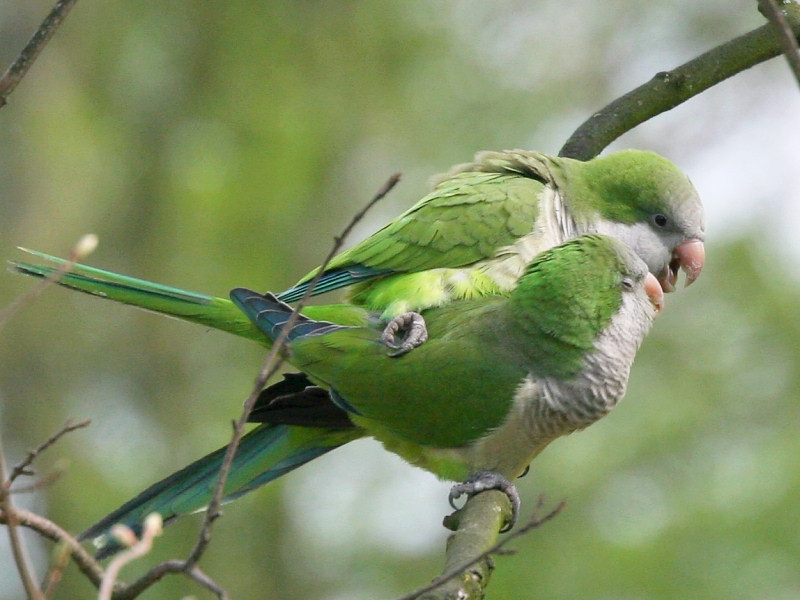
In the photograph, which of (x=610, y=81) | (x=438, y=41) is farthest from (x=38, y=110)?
(x=610, y=81)

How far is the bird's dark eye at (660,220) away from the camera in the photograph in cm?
405

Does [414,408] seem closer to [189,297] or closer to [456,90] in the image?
[189,297]

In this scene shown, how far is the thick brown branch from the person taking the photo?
10.7ft

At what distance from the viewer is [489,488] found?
2977 millimetres

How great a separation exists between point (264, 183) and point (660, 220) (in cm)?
455

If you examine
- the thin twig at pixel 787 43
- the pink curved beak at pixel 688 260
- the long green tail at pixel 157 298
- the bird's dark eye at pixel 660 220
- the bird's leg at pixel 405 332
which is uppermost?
the bird's dark eye at pixel 660 220

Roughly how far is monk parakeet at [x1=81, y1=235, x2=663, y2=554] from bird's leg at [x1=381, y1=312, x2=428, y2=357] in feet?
0.08

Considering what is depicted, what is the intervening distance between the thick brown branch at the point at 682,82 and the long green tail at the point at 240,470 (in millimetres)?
1343

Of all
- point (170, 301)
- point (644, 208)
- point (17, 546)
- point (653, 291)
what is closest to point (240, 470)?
point (170, 301)

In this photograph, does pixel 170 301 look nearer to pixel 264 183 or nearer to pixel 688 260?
pixel 688 260

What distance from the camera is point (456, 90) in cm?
805

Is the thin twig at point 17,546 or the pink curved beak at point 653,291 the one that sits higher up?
the pink curved beak at point 653,291

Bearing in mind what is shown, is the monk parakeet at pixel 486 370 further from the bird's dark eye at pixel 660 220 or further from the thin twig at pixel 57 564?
the thin twig at pixel 57 564

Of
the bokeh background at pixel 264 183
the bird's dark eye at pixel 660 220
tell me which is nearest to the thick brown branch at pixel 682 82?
the bird's dark eye at pixel 660 220
